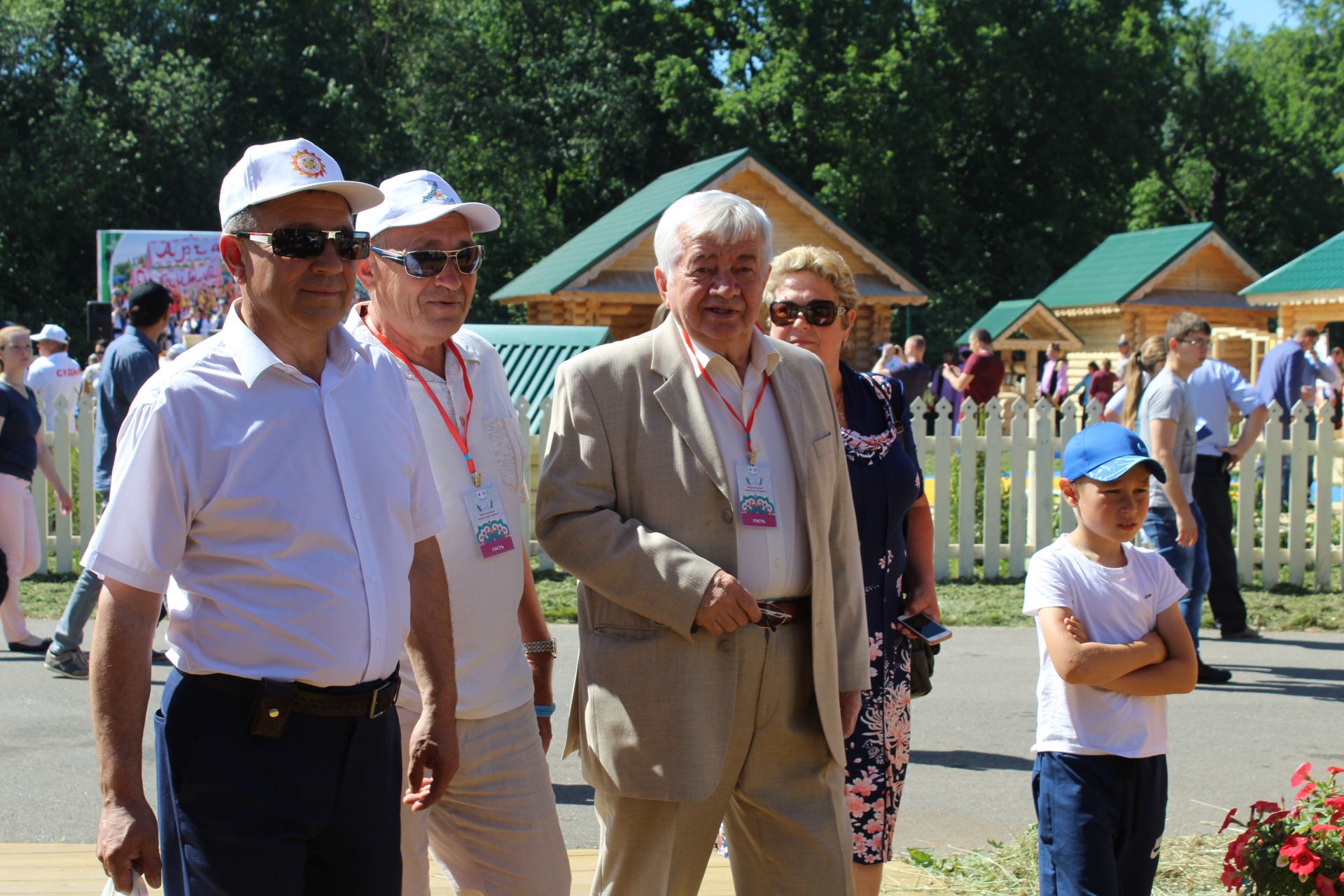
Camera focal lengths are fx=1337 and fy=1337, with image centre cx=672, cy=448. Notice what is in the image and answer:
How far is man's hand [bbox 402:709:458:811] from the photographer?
9.35 ft

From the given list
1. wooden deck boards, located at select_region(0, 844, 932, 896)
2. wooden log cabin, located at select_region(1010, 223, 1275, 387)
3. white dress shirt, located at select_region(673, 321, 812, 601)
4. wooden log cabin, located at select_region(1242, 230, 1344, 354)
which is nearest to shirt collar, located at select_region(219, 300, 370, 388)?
white dress shirt, located at select_region(673, 321, 812, 601)

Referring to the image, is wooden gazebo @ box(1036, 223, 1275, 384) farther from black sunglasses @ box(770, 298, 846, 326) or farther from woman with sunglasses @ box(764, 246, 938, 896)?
black sunglasses @ box(770, 298, 846, 326)

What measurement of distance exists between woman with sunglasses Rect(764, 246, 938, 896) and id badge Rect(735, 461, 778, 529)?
688 mm

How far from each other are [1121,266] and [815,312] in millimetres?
30992

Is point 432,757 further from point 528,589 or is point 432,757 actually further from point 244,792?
point 528,589

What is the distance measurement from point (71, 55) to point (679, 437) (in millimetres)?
42649

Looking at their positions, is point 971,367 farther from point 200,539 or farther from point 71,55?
point 71,55

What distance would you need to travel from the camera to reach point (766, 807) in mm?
3117

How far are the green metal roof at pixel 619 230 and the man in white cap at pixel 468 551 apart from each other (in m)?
18.2

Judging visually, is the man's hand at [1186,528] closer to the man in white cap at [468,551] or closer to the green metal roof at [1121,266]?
the man in white cap at [468,551]

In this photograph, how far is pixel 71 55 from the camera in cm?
3997

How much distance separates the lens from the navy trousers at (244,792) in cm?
240

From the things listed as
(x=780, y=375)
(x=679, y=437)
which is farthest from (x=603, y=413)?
(x=780, y=375)

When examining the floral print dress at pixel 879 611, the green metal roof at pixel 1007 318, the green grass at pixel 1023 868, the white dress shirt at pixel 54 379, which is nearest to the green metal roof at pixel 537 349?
the white dress shirt at pixel 54 379
